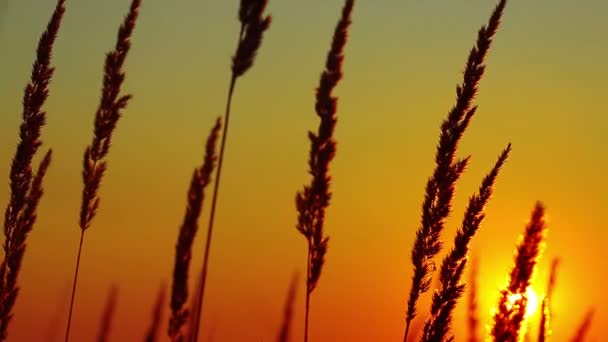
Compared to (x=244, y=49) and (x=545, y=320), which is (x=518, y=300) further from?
(x=244, y=49)

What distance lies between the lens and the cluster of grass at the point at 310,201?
407 cm

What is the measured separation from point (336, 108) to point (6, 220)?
212 cm

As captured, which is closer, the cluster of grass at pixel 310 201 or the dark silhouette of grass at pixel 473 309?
the cluster of grass at pixel 310 201

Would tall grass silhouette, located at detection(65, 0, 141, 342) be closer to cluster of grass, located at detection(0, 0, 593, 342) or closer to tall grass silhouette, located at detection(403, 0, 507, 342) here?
cluster of grass, located at detection(0, 0, 593, 342)

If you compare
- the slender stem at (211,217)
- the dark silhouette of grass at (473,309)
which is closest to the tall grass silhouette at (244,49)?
the slender stem at (211,217)

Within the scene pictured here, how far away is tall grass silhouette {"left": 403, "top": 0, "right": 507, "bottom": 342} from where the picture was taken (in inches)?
197

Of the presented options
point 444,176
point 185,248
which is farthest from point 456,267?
point 185,248

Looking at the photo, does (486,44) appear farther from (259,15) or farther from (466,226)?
(259,15)

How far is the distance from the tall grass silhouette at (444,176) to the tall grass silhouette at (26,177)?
207 centimetres

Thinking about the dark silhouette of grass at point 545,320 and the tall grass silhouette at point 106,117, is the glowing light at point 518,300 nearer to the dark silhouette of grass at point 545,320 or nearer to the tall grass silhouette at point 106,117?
the dark silhouette of grass at point 545,320

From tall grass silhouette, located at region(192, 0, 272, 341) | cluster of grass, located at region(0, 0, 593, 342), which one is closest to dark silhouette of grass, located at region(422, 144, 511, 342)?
cluster of grass, located at region(0, 0, 593, 342)

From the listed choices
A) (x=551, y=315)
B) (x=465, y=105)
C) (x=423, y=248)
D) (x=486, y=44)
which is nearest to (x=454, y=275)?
(x=423, y=248)

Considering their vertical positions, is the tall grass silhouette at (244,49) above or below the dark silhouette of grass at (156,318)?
above

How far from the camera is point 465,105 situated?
17.1 ft
